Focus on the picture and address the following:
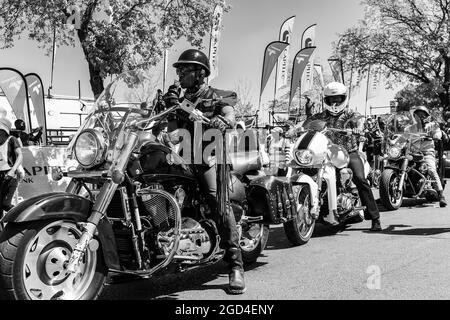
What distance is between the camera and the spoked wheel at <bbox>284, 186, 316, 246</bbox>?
6.27m

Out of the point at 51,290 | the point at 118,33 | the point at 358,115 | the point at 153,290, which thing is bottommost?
the point at 153,290

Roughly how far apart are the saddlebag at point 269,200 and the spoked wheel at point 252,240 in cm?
19

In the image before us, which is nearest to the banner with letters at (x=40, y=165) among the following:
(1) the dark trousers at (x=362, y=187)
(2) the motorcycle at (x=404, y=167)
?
(1) the dark trousers at (x=362, y=187)

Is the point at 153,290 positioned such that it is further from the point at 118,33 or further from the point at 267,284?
the point at 118,33

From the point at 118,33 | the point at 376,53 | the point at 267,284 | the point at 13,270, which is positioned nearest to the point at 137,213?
the point at 13,270

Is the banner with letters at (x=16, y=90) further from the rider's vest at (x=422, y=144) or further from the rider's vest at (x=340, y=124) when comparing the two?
the rider's vest at (x=422, y=144)

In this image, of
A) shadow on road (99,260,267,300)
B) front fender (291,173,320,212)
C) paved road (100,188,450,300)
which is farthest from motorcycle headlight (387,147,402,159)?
shadow on road (99,260,267,300)

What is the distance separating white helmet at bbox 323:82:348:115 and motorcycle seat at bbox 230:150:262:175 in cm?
214

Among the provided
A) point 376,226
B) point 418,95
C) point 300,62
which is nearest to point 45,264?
point 376,226

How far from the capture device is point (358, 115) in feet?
24.6

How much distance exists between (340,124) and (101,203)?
4791 mm

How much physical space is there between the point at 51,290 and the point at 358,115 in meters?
5.39

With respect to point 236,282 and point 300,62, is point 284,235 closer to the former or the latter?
point 236,282

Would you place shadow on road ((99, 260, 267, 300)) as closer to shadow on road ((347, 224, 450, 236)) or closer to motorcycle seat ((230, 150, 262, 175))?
motorcycle seat ((230, 150, 262, 175))
